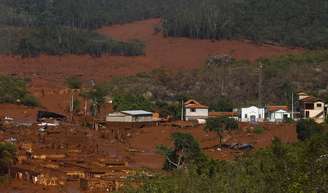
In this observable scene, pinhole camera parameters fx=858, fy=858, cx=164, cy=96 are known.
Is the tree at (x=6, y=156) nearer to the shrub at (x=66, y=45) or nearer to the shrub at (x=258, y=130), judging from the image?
the shrub at (x=258, y=130)

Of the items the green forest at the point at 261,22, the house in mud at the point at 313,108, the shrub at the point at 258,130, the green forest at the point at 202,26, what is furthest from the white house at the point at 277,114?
the green forest at the point at 261,22

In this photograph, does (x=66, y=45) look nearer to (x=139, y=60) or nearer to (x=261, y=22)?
(x=139, y=60)

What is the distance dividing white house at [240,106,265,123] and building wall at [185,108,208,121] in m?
2.40

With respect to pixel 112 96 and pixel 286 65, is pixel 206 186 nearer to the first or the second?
pixel 112 96

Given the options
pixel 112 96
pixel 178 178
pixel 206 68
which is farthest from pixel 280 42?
pixel 178 178

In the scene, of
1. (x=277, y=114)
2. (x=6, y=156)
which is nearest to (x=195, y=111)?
(x=277, y=114)

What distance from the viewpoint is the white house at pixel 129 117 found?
1969 inches

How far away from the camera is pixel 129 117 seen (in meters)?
50.1

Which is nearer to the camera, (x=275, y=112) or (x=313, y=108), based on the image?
(x=313, y=108)

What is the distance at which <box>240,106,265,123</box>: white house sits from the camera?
5021cm

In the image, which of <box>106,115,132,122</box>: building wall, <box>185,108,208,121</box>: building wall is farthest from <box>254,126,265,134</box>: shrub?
<box>106,115,132,122</box>: building wall

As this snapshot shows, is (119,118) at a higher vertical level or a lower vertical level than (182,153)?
higher

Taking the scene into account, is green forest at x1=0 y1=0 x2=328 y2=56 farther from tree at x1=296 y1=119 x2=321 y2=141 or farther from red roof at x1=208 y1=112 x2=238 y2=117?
tree at x1=296 y1=119 x2=321 y2=141

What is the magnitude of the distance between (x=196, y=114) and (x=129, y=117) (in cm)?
452
